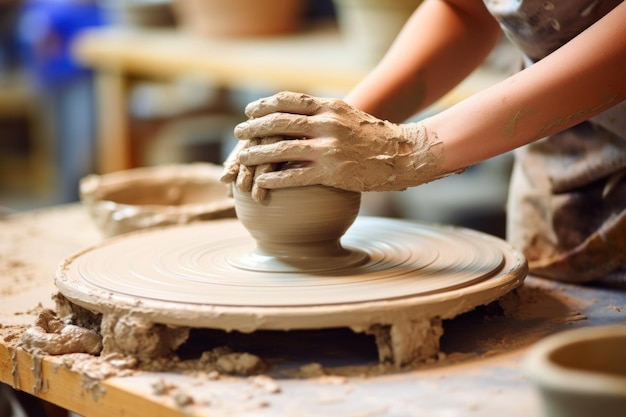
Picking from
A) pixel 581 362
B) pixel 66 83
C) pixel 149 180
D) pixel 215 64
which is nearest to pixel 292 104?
pixel 581 362

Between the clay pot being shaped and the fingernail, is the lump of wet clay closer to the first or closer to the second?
the clay pot being shaped

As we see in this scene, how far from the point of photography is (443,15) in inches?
88.0

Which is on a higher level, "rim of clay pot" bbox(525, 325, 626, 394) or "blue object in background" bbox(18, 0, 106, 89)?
"blue object in background" bbox(18, 0, 106, 89)

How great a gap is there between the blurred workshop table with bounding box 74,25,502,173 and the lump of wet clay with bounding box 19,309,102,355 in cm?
199

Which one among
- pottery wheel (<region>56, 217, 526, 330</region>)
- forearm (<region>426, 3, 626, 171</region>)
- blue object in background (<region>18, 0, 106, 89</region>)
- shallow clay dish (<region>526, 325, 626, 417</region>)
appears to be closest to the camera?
shallow clay dish (<region>526, 325, 626, 417</region>)

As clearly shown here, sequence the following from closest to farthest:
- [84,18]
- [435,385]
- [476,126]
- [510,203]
Result: 1. [435,385]
2. [476,126]
3. [510,203]
4. [84,18]

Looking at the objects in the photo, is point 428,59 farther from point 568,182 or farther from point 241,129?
point 241,129

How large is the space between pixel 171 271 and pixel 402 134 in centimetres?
52

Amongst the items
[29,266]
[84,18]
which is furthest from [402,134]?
[84,18]

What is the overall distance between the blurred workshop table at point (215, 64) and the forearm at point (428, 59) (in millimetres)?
1096

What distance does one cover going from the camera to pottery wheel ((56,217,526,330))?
5.16 feet

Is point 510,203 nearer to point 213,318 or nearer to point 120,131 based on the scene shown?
point 213,318

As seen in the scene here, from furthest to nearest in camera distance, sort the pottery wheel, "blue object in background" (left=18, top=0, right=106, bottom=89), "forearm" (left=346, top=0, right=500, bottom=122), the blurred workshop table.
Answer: "blue object in background" (left=18, top=0, right=106, bottom=89), the blurred workshop table, "forearm" (left=346, top=0, right=500, bottom=122), the pottery wheel

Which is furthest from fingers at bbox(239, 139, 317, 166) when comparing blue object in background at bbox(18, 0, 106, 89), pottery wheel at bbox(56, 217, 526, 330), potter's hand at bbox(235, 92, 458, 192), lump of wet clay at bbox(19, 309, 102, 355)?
blue object in background at bbox(18, 0, 106, 89)
